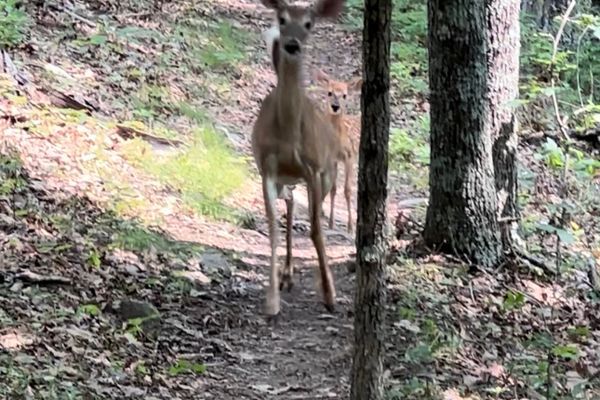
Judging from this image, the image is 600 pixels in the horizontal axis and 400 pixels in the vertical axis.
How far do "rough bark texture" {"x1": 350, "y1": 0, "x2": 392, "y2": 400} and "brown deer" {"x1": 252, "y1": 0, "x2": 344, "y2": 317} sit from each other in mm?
2552

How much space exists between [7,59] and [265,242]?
10.9ft

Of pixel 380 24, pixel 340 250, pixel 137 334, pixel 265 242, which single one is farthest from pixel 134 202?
pixel 380 24

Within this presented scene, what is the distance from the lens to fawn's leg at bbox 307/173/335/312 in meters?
7.62

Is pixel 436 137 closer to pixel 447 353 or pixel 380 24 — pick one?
pixel 447 353

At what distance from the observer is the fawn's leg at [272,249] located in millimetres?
7410

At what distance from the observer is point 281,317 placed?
7.41 m

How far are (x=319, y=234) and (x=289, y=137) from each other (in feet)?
2.55

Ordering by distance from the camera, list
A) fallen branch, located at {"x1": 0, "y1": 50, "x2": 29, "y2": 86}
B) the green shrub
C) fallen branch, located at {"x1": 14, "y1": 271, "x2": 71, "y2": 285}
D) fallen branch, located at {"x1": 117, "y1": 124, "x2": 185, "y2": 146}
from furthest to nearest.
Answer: the green shrub < fallen branch, located at {"x1": 117, "y1": 124, "x2": 185, "y2": 146} < fallen branch, located at {"x1": 0, "y1": 50, "x2": 29, "y2": 86} < fallen branch, located at {"x1": 14, "y1": 271, "x2": 71, "y2": 285}

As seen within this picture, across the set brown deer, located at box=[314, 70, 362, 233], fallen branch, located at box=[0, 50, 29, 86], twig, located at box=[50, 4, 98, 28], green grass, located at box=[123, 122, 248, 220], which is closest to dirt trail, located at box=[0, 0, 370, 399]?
green grass, located at box=[123, 122, 248, 220]

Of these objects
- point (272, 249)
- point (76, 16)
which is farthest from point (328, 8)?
point (76, 16)

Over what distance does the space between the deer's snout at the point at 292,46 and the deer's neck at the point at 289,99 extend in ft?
0.48

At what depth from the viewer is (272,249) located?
7.63m

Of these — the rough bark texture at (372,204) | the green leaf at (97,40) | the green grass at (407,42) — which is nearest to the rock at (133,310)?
the rough bark texture at (372,204)

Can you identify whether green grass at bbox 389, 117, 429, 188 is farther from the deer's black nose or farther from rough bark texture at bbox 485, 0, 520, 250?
the deer's black nose
